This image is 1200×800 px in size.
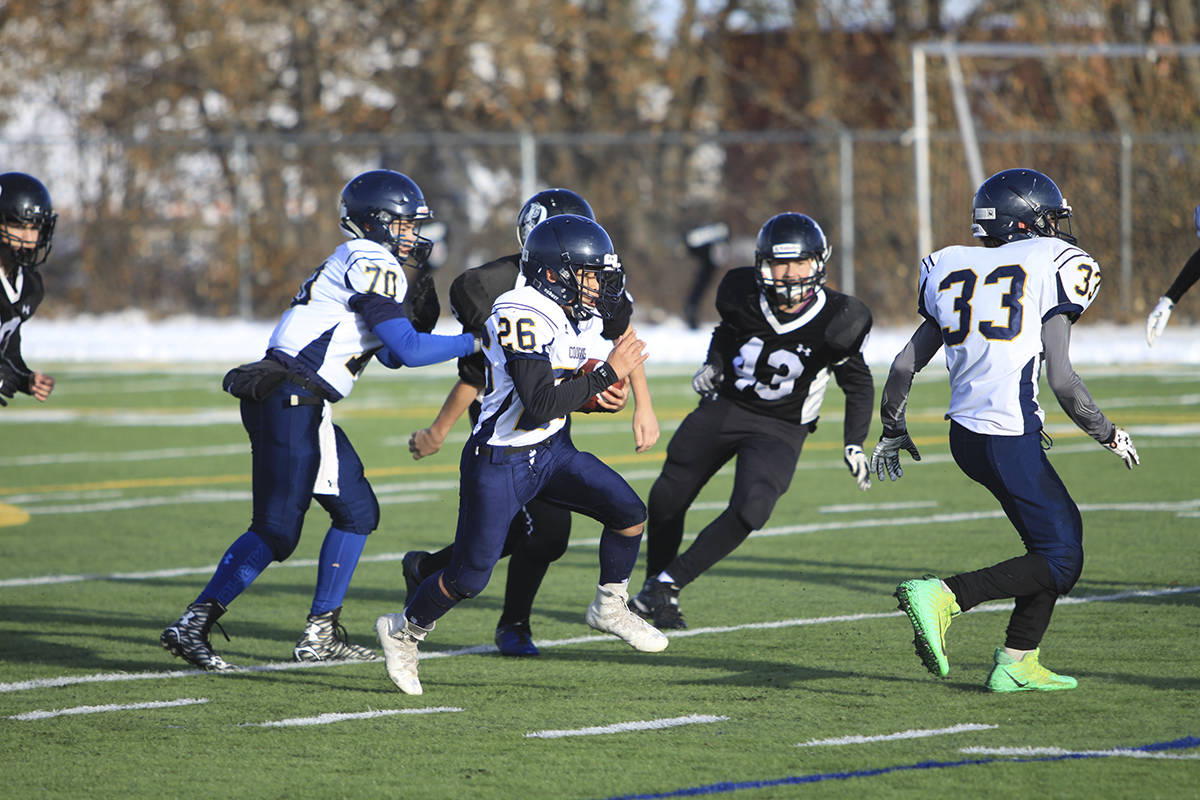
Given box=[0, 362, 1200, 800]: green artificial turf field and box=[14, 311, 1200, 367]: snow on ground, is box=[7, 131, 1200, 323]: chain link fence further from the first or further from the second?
box=[0, 362, 1200, 800]: green artificial turf field

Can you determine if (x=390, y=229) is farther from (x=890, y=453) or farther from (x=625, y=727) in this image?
(x=625, y=727)

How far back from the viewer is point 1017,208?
553 cm

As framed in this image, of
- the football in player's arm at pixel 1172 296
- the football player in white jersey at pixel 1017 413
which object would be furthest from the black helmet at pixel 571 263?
the football in player's arm at pixel 1172 296

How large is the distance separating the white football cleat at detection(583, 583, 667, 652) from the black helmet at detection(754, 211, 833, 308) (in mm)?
1590

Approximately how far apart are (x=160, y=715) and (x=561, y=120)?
22420mm

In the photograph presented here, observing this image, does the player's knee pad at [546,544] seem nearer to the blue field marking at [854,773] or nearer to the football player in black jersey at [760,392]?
the football player in black jersey at [760,392]

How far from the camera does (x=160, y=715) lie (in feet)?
17.6

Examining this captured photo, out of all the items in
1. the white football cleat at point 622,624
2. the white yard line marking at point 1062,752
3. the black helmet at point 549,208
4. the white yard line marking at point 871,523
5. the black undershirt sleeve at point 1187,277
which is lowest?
the white yard line marking at point 871,523

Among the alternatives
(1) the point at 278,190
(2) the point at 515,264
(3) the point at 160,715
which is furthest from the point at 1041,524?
(1) the point at 278,190

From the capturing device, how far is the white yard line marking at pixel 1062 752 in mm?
4512

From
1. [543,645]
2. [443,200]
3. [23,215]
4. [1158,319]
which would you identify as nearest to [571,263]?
[543,645]

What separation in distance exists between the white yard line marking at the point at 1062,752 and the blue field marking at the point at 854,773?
0.02 m

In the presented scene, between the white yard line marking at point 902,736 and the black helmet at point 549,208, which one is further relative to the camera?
the black helmet at point 549,208

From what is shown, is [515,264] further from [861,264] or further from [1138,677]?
[861,264]
